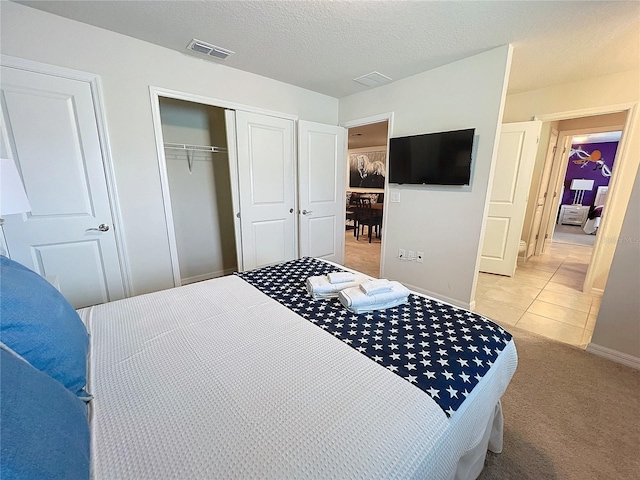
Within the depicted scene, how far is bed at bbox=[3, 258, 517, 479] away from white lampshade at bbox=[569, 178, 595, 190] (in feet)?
31.8

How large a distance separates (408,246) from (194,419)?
2690mm

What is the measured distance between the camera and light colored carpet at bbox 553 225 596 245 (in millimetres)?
5434

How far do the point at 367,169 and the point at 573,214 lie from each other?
610 centimetres

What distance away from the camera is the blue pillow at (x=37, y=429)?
1.43 ft

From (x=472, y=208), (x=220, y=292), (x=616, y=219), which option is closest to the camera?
(x=220, y=292)

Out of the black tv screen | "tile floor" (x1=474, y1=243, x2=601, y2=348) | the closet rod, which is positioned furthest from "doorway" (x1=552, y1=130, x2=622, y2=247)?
the closet rod

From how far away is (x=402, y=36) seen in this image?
6.56ft

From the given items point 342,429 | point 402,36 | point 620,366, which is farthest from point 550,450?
point 402,36

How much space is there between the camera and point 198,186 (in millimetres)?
3205

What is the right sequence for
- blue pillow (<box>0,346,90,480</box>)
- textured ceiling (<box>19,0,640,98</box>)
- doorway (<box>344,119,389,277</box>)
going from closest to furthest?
1. blue pillow (<box>0,346,90,480</box>)
2. textured ceiling (<box>19,0,640,98</box>)
3. doorway (<box>344,119,389,277</box>)

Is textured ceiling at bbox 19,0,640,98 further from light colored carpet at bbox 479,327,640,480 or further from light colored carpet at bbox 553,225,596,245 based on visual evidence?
light colored carpet at bbox 553,225,596,245

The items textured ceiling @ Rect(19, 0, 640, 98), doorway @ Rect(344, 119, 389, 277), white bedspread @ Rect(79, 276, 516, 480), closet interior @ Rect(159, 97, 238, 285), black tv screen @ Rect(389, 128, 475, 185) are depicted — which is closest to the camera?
white bedspread @ Rect(79, 276, 516, 480)

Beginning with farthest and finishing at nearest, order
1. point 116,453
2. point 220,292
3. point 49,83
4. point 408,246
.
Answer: point 408,246 < point 49,83 < point 220,292 < point 116,453

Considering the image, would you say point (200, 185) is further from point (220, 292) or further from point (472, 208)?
point (472, 208)
